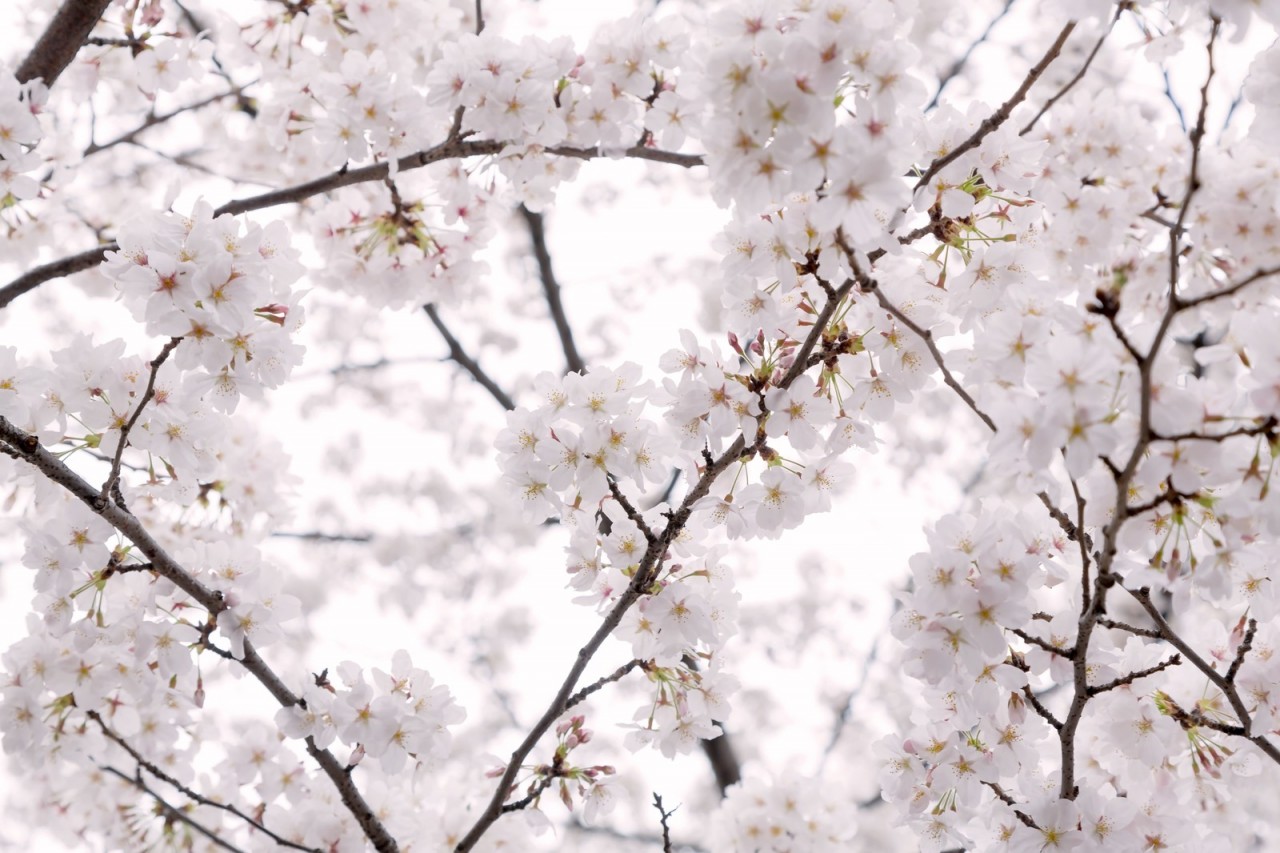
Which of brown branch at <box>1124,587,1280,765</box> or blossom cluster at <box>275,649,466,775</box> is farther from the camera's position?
blossom cluster at <box>275,649,466,775</box>

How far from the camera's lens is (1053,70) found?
7.14 metres

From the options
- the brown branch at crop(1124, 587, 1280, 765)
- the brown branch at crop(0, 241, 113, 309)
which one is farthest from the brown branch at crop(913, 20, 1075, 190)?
the brown branch at crop(0, 241, 113, 309)

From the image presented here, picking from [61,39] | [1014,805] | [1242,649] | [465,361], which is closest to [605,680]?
[1014,805]

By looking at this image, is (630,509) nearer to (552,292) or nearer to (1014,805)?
(1014,805)

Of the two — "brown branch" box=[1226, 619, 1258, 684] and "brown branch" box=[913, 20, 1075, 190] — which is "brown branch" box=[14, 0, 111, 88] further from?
"brown branch" box=[1226, 619, 1258, 684]

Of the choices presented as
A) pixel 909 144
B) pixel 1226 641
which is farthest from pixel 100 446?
pixel 1226 641

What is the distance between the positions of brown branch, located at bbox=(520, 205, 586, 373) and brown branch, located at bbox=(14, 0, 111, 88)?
3.27 metres

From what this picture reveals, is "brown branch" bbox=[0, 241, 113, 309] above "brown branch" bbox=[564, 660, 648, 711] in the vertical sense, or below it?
above

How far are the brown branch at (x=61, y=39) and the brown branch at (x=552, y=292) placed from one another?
10.7ft

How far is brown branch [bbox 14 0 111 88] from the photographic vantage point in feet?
7.91

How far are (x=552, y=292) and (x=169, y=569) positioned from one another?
4.03 meters

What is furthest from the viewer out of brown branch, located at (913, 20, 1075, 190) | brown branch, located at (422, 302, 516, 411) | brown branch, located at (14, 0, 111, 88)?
brown branch, located at (422, 302, 516, 411)

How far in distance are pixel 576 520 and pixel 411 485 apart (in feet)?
25.8

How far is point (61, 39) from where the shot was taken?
96.5 inches
